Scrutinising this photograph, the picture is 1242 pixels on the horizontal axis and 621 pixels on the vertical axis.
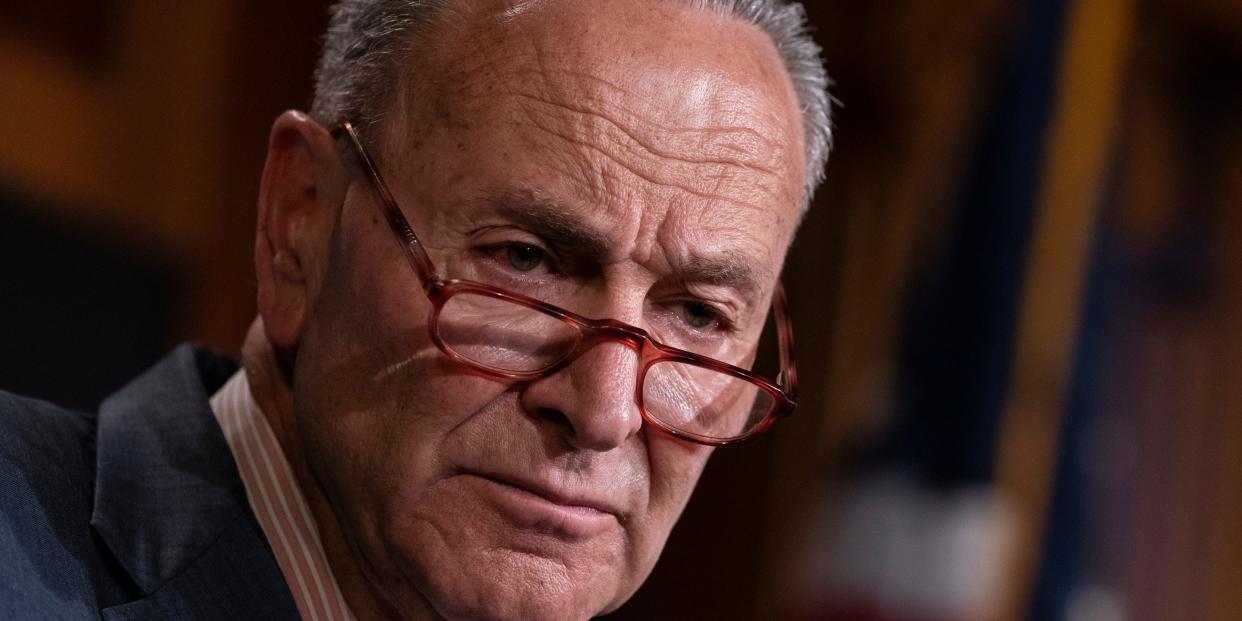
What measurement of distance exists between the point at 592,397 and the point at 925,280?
9.66 feet

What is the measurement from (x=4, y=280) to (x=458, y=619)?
6.04ft

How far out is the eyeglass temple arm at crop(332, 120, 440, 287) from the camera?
60.6 inches

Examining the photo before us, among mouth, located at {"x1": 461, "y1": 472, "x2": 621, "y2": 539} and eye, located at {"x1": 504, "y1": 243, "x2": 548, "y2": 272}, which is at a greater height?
eye, located at {"x1": 504, "y1": 243, "x2": 548, "y2": 272}

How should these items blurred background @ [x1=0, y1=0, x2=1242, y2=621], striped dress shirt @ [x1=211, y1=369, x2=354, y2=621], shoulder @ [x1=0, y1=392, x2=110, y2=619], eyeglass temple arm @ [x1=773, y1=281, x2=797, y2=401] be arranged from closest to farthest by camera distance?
shoulder @ [x1=0, y1=392, x2=110, y2=619] < striped dress shirt @ [x1=211, y1=369, x2=354, y2=621] < eyeglass temple arm @ [x1=773, y1=281, x2=797, y2=401] < blurred background @ [x1=0, y1=0, x2=1242, y2=621]

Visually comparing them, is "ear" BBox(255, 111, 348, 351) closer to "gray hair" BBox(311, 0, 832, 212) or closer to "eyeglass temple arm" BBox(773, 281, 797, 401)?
"gray hair" BBox(311, 0, 832, 212)

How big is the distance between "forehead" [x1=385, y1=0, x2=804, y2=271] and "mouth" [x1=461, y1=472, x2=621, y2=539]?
302 mm

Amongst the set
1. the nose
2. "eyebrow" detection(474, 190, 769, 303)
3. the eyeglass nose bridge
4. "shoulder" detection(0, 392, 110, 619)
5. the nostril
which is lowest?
"shoulder" detection(0, 392, 110, 619)

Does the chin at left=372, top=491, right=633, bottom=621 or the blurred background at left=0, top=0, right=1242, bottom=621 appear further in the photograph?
the blurred background at left=0, top=0, right=1242, bottom=621

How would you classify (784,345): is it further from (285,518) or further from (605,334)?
(285,518)

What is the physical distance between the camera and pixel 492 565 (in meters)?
1.52

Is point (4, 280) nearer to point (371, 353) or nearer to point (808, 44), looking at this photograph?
point (371, 353)

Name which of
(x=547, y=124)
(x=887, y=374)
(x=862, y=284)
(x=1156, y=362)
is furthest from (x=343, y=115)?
(x=1156, y=362)

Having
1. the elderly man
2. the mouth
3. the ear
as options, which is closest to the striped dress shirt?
the elderly man

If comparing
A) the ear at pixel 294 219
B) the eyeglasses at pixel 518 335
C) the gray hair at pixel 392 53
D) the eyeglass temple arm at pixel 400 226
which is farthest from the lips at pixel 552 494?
the gray hair at pixel 392 53
